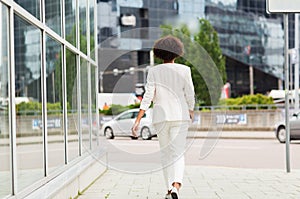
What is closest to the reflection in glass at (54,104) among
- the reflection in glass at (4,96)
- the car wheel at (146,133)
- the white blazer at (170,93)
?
the white blazer at (170,93)

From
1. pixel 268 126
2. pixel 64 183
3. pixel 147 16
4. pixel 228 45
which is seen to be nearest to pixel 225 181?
pixel 64 183

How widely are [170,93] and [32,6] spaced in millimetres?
1952

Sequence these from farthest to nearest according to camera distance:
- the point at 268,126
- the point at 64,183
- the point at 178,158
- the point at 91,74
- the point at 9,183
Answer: the point at 268,126
the point at 91,74
the point at 178,158
the point at 64,183
the point at 9,183

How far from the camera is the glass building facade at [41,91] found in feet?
13.9

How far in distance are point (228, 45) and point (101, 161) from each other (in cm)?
5744

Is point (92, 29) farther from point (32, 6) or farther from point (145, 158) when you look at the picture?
point (145, 158)

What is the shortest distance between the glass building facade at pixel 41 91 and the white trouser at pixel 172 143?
1148 millimetres

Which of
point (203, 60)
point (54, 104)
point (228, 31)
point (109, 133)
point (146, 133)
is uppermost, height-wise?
point (228, 31)

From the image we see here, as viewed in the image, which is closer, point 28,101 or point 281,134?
point 28,101

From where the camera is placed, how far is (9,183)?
4.20 metres

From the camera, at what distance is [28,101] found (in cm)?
638

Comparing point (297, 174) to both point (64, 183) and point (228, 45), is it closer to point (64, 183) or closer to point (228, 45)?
point (64, 183)

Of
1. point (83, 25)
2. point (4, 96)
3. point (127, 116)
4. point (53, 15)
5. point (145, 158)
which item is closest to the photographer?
point (4, 96)

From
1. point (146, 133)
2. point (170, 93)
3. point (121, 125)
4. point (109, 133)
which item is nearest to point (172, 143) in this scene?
point (170, 93)
